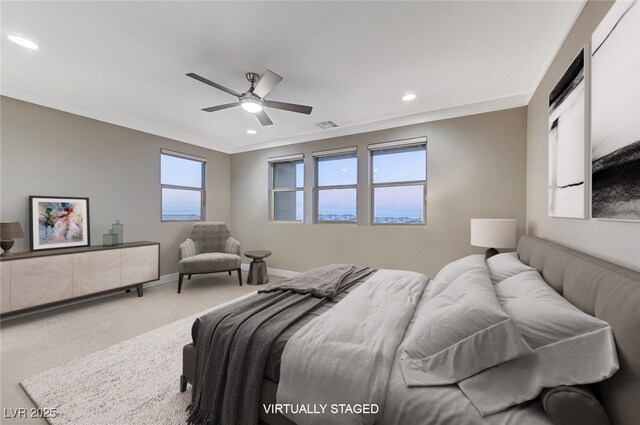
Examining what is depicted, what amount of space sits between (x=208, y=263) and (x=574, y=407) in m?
4.14

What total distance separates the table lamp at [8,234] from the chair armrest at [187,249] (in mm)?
1736

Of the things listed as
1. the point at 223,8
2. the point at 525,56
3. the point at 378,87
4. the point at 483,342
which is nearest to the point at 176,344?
the point at 483,342

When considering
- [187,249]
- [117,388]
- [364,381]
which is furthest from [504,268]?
[187,249]

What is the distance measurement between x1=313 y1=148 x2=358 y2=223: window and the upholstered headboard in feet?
10.4

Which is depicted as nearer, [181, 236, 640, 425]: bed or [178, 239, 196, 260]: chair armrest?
[181, 236, 640, 425]: bed

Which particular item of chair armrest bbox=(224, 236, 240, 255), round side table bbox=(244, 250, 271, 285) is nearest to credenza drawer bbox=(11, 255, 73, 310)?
chair armrest bbox=(224, 236, 240, 255)

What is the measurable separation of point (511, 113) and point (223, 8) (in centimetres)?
339

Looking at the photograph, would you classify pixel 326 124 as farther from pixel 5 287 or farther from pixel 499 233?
pixel 5 287

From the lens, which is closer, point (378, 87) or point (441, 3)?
point (441, 3)

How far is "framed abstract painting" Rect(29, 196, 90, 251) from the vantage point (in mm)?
3041

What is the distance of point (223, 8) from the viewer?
69.4 inches

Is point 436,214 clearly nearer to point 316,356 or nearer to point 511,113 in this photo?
point 511,113

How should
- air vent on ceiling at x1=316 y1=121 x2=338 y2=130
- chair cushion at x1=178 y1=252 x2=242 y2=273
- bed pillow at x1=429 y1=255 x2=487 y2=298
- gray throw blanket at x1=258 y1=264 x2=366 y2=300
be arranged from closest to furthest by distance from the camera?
bed pillow at x1=429 y1=255 x2=487 y2=298 → gray throw blanket at x1=258 y1=264 x2=366 y2=300 → chair cushion at x1=178 y1=252 x2=242 y2=273 → air vent on ceiling at x1=316 y1=121 x2=338 y2=130

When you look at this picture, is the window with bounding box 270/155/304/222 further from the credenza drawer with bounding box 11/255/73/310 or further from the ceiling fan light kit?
the credenza drawer with bounding box 11/255/73/310
